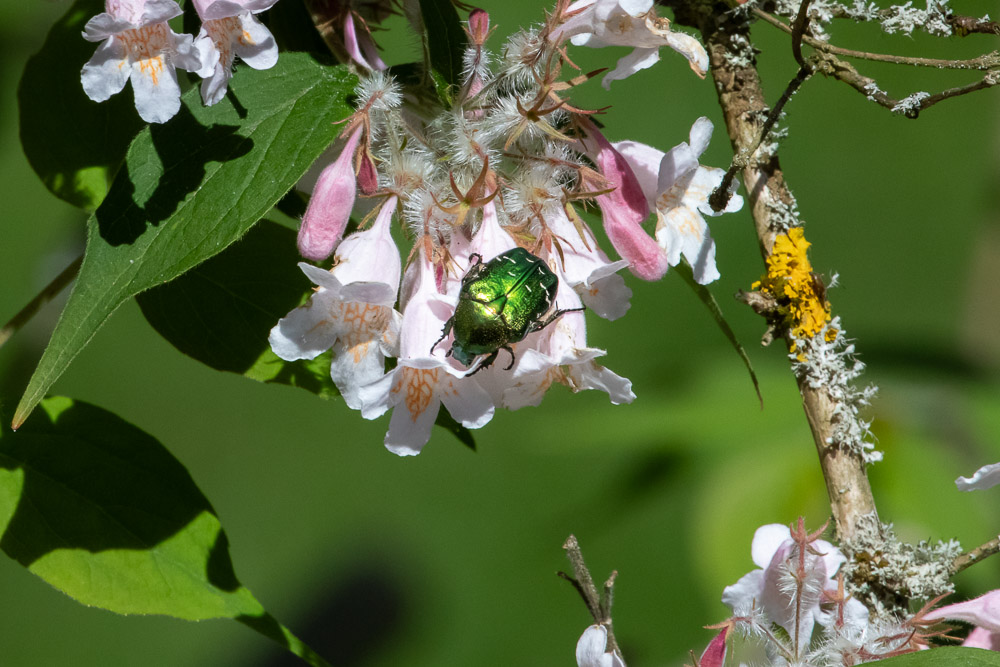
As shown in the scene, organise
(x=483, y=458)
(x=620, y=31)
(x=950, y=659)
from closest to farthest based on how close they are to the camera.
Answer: (x=950, y=659) < (x=620, y=31) < (x=483, y=458)

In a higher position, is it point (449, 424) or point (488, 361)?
point (488, 361)

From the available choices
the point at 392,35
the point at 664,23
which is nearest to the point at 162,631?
the point at 392,35

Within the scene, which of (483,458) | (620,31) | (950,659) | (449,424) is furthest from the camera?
(483,458)

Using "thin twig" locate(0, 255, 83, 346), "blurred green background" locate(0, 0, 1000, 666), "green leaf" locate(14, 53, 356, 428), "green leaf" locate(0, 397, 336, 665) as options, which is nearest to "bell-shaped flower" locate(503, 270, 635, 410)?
"green leaf" locate(14, 53, 356, 428)

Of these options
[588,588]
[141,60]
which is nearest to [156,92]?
[141,60]

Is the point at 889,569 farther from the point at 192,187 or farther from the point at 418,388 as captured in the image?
the point at 192,187

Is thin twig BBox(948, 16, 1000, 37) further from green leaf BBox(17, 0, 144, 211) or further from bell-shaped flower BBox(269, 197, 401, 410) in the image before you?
green leaf BBox(17, 0, 144, 211)

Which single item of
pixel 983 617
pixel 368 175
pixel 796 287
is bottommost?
pixel 983 617

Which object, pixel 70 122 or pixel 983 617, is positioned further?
pixel 70 122
